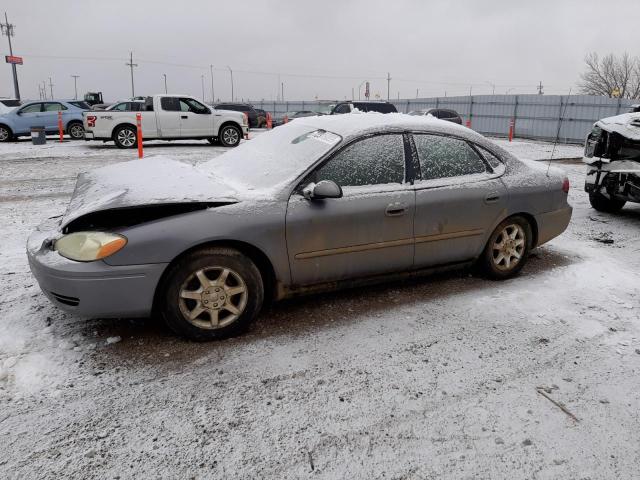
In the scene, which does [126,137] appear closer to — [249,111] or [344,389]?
[249,111]

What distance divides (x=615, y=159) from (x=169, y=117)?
42.5ft

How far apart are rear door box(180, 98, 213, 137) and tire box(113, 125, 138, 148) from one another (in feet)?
4.84

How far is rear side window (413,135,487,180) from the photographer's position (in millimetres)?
4020

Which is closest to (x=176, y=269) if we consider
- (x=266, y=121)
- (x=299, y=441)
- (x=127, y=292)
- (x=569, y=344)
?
(x=127, y=292)

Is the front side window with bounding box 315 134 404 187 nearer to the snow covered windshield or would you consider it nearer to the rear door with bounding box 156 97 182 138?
the snow covered windshield

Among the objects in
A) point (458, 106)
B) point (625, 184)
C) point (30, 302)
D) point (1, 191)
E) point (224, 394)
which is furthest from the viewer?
point (458, 106)

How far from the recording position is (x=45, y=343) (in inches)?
127

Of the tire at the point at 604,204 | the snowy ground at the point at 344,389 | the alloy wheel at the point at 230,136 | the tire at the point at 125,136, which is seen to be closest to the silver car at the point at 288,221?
the snowy ground at the point at 344,389

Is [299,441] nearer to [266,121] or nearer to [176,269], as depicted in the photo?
[176,269]

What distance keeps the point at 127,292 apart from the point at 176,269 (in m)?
0.31

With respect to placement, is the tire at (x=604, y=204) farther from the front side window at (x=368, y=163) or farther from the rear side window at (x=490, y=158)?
the front side window at (x=368, y=163)

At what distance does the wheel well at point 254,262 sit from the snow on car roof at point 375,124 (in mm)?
1121

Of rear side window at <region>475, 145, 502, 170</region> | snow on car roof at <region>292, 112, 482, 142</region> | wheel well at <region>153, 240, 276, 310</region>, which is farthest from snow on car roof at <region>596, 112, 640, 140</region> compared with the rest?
wheel well at <region>153, 240, 276, 310</region>

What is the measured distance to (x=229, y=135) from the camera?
16.8m
